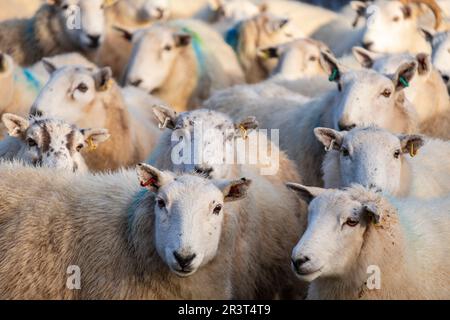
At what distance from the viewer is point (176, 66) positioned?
9.73 m

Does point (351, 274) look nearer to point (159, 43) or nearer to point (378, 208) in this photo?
point (378, 208)

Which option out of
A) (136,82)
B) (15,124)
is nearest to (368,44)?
(136,82)

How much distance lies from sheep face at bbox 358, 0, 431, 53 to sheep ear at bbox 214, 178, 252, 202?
5332 mm

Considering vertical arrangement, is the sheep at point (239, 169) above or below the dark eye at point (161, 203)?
below

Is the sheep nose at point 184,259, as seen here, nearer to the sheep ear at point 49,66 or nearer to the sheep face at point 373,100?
the sheep face at point 373,100

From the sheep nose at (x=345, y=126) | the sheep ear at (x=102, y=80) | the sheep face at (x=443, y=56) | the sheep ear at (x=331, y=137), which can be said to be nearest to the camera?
the sheep ear at (x=331, y=137)

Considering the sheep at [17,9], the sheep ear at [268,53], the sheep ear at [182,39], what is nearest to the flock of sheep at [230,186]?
the sheep ear at [182,39]

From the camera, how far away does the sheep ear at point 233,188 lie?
5262 millimetres

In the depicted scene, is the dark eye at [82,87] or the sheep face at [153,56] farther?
the sheep face at [153,56]

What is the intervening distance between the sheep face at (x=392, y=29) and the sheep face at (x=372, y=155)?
14.2 feet

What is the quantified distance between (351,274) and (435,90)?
10.3 ft

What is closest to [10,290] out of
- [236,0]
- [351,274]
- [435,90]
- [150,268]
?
[150,268]

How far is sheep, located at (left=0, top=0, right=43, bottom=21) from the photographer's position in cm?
1189

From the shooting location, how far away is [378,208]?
16.4 ft
